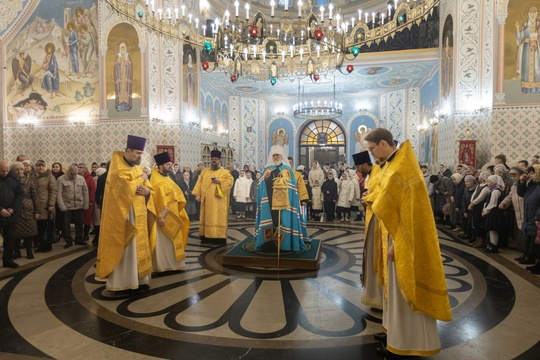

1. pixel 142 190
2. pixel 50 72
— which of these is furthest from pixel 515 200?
pixel 50 72

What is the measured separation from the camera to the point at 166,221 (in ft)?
17.5

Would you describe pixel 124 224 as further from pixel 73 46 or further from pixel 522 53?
pixel 73 46

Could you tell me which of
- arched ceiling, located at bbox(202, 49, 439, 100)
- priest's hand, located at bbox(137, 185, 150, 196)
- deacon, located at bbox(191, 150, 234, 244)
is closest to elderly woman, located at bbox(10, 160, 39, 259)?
priest's hand, located at bbox(137, 185, 150, 196)

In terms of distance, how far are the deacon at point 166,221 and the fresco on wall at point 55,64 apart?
936cm

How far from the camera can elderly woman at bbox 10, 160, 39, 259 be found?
19.5 ft

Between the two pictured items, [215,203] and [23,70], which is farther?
[23,70]

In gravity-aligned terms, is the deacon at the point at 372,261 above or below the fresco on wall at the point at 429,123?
below

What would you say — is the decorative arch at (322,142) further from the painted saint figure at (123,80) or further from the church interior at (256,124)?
the painted saint figure at (123,80)

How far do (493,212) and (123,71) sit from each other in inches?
456

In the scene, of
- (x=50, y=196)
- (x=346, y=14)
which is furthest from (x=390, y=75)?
(x=50, y=196)

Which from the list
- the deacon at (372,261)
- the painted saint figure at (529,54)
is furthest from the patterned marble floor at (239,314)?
the painted saint figure at (529,54)

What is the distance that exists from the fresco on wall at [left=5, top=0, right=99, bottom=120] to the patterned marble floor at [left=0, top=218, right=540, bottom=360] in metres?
9.25

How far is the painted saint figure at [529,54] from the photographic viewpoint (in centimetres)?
988

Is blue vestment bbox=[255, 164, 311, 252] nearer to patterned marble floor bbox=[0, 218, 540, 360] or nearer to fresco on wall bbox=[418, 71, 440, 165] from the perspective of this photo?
patterned marble floor bbox=[0, 218, 540, 360]
